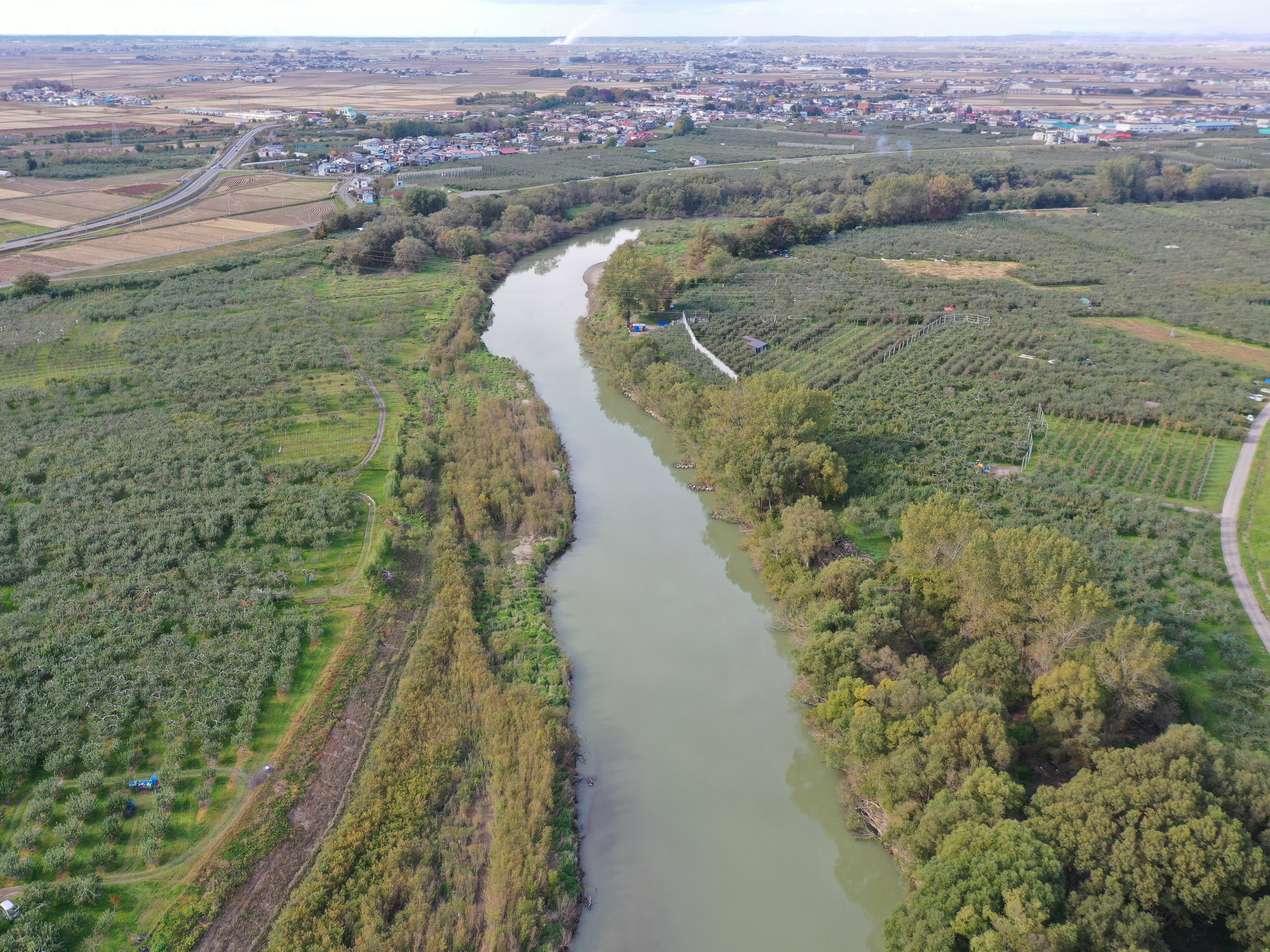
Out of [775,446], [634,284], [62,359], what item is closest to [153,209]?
[62,359]

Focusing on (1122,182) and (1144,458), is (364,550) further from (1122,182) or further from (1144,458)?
(1122,182)

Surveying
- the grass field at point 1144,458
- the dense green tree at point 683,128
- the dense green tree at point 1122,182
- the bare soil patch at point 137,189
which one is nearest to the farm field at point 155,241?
the bare soil patch at point 137,189

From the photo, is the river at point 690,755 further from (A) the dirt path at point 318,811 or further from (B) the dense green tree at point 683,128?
(B) the dense green tree at point 683,128

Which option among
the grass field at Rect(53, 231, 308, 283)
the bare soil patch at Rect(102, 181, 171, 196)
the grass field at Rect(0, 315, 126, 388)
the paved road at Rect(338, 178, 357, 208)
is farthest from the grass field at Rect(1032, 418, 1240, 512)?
the bare soil patch at Rect(102, 181, 171, 196)

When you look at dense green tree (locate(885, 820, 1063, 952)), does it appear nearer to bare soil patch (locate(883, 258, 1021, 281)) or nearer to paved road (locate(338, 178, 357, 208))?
bare soil patch (locate(883, 258, 1021, 281))

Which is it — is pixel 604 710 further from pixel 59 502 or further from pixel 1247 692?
pixel 59 502

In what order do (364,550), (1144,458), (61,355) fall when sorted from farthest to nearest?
(61,355), (1144,458), (364,550)
